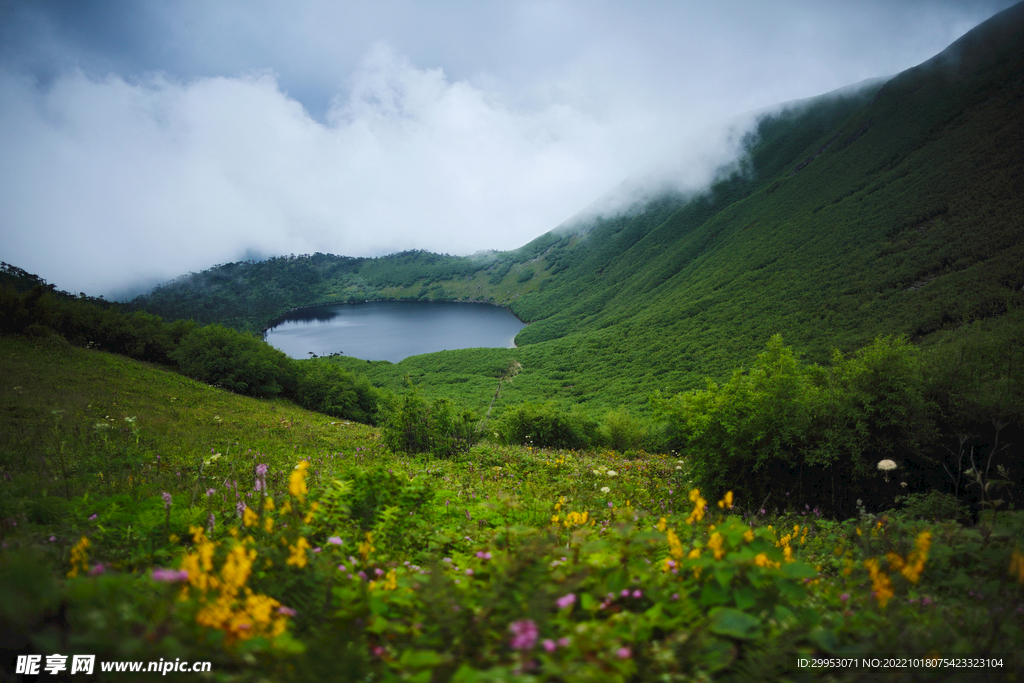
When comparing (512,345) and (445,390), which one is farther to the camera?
(512,345)

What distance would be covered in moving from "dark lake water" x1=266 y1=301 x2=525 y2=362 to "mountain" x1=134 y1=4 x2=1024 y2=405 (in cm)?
1393

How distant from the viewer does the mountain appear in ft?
153

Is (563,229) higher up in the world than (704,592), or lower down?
higher up

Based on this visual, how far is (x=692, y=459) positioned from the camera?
30.1 ft

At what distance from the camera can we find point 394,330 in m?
120

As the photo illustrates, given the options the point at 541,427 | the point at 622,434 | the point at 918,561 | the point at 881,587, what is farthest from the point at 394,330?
the point at 918,561

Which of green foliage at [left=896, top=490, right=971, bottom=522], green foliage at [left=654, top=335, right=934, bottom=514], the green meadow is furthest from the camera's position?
green foliage at [left=654, top=335, right=934, bottom=514]

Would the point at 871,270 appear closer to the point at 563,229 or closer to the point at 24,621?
the point at 24,621

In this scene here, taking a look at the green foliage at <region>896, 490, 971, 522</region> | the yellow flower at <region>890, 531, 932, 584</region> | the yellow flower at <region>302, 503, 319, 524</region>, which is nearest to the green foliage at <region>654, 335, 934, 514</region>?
the green foliage at <region>896, 490, 971, 522</region>

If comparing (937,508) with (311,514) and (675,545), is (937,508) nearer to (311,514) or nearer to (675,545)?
(675,545)

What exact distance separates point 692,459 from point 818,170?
360 ft

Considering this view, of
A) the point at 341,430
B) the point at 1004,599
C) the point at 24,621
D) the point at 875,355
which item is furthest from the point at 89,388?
the point at 875,355

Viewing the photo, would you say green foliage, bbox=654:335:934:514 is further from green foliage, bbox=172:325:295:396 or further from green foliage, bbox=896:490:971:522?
green foliage, bbox=172:325:295:396

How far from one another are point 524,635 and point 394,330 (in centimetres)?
12337
